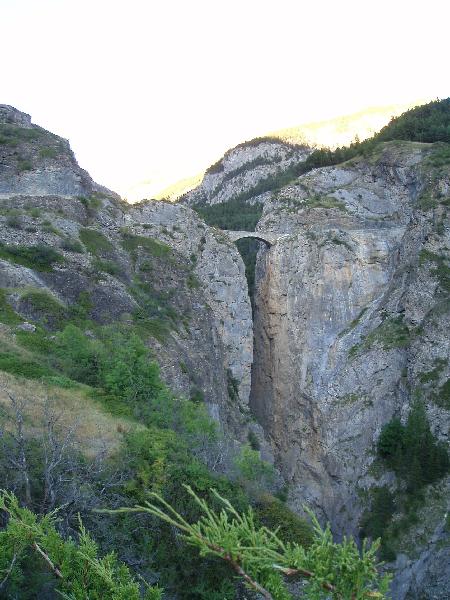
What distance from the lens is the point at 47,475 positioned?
31.4 feet

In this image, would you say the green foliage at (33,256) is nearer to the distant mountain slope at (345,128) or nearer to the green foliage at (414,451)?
the green foliage at (414,451)

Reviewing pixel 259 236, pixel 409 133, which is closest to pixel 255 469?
pixel 259 236

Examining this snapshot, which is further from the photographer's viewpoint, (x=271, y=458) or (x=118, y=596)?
(x=271, y=458)

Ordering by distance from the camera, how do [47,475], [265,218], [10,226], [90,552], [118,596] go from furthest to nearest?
1. [265,218]
2. [10,226]
3. [47,475]
4. [90,552]
5. [118,596]

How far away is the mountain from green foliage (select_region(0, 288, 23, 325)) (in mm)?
134

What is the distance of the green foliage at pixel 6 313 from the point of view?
74.6 feet

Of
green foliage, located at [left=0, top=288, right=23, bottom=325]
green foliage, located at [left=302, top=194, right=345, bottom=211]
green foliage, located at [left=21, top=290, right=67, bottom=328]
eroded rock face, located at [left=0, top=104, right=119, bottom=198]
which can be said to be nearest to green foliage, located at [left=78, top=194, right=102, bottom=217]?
eroded rock face, located at [left=0, top=104, right=119, bottom=198]

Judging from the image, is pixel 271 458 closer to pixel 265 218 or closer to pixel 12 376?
pixel 265 218

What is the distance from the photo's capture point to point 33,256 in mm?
29188

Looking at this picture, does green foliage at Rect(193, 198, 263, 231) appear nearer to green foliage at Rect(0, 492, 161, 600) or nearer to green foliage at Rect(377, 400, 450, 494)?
green foliage at Rect(377, 400, 450, 494)

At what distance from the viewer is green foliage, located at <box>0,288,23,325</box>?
2274cm

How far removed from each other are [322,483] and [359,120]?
75275 mm

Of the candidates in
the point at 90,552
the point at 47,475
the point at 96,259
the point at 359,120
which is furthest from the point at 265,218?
the point at 359,120

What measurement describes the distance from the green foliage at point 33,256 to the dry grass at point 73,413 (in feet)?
42.5
